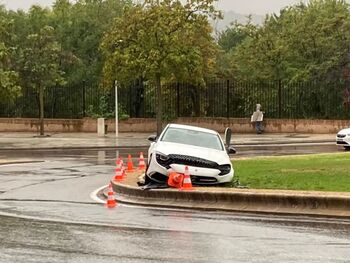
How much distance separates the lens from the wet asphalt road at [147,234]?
979 cm

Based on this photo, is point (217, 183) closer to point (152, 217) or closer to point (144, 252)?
point (152, 217)

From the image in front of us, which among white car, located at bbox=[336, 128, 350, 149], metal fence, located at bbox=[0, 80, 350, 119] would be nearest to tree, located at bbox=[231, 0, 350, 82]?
metal fence, located at bbox=[0, 80, 350, 119]

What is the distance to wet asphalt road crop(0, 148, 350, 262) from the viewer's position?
979 centimetres

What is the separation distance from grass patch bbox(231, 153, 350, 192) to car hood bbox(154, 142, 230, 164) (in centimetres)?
67

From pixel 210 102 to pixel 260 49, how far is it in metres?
6.78

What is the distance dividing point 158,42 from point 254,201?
25.9 m

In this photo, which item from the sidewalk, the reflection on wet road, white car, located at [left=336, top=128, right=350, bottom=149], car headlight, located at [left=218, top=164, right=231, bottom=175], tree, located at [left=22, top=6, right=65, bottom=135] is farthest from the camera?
tree, located at [left=22, top=6, right=65, bottom=135]

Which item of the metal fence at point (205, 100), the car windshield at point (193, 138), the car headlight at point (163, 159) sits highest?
the metal fence at point (205, 100)

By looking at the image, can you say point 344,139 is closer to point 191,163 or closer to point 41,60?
point 191,163

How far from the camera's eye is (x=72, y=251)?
395 inches

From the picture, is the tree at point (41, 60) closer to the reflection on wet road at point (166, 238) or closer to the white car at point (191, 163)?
the white car at point (191, 163)

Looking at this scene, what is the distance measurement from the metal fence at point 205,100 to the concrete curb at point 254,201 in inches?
1142

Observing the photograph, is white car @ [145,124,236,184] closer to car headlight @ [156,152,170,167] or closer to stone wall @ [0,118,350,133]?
car headlight @ [156,152,170,167]

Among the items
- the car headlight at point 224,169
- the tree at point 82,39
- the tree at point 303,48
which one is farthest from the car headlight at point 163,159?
the tree at point 82,39
